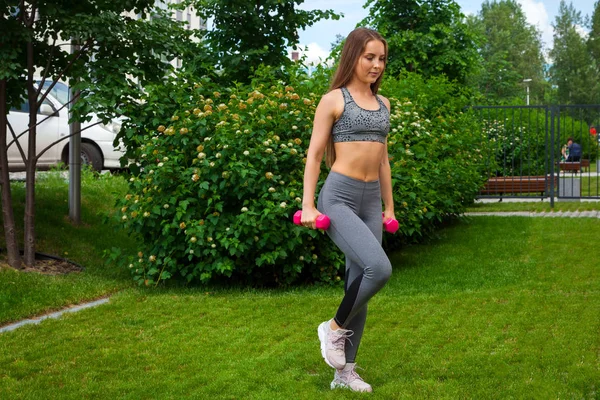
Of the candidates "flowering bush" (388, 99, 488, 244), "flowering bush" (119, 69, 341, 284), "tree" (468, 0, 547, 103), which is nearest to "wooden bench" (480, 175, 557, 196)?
"flowering bush" (388, 99, 488, 244)

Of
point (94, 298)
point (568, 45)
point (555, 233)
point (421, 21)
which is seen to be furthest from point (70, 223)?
point (568, 45)

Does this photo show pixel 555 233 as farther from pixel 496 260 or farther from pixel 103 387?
pixel 103 387

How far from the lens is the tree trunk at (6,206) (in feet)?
31.4

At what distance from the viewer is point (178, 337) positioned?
6.71m

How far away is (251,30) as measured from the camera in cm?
1210

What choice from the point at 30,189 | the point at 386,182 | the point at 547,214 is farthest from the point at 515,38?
the point at 386,182

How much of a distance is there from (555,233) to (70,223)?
6547 millimetres

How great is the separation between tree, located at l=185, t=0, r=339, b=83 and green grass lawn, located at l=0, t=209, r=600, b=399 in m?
3.69

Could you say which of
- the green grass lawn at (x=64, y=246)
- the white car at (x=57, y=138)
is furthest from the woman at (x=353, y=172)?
the white car at (x=57, y=138)

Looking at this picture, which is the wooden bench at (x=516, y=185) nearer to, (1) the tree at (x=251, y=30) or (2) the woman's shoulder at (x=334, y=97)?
(1) the tree at (x=251, y=30)

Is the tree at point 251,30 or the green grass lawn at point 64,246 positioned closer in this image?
the green grass lawn at point 64,246

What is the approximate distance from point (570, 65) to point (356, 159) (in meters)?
88.7

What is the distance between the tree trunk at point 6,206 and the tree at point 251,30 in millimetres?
2914

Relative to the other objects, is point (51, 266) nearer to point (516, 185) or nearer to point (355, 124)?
point (355, 124)
